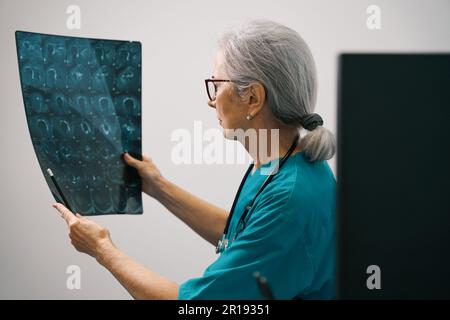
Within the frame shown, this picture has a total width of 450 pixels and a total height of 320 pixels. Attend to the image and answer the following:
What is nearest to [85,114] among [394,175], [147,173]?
[147,173]

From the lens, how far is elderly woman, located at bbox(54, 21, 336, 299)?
0.96m

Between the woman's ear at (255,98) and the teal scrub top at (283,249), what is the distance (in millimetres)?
155

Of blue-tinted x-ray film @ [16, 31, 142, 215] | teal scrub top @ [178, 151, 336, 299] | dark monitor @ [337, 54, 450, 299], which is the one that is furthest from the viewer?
blue-tinted x-ray film @ [16, 31, 142, 215]

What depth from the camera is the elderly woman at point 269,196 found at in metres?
0.96

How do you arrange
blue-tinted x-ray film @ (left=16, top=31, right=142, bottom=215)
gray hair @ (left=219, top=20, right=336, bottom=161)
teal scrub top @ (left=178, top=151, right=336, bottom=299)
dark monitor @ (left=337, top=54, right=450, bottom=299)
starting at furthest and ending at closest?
1. blue-tinted x-ray film @ (left=16, top=31, right=142, bottom=215)
2. gray hair @ (left=219, top=20, right=336, bottom=161)
3. teal scrub top @ (left=178, top=151, right=336, bottom=299)
4. dark monitor @ (left=337, top=54, right=450, bottom=299)

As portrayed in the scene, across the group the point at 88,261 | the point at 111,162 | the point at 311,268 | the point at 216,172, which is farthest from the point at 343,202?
the point at 88,261

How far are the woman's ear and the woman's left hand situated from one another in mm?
401

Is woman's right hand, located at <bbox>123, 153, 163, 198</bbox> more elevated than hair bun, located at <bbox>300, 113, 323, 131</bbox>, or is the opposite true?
hair bun, located at <bbox>300, 113, 323, 131</bbox>

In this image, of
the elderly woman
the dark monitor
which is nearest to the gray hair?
the elderly woman

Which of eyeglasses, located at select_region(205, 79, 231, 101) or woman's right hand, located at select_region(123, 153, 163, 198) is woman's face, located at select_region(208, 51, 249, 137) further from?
woman's right hand, located at select_region(123, 153, 163, 198)

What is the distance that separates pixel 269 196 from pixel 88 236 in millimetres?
398

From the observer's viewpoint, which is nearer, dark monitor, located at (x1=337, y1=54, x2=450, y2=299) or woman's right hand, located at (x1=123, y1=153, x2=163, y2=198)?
dark monitor, located at (x1=337, y1=54, x2=450, y2=299)

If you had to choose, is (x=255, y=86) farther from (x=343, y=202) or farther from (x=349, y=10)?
(x=349, y=10)

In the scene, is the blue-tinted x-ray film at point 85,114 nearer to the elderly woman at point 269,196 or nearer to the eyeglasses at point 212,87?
the elderly woman at point 269,196
